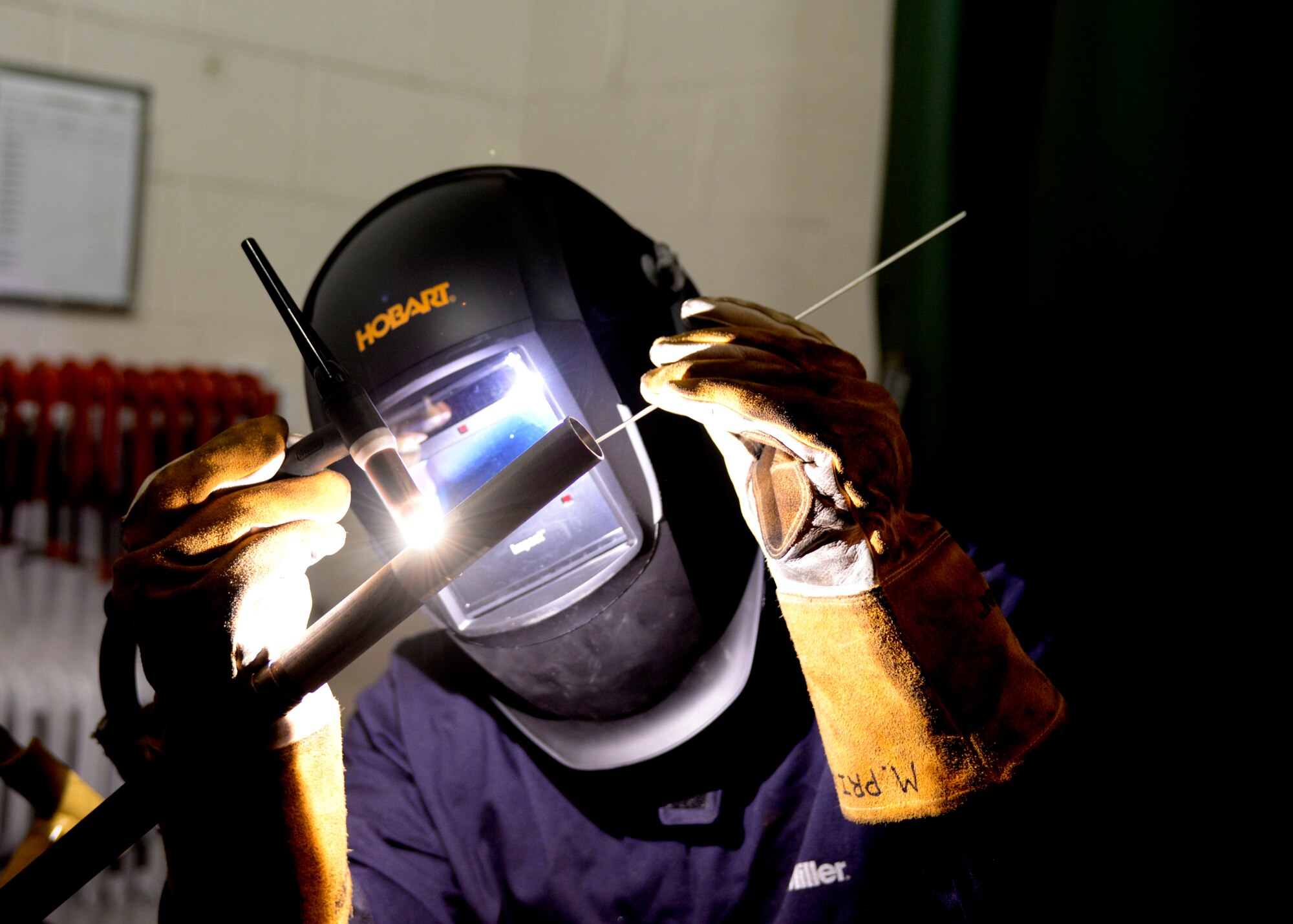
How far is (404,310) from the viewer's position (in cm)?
82

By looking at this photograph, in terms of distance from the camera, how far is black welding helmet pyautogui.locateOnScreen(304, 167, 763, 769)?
809 millimetres

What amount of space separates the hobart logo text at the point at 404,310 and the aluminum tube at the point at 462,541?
12.7 inches

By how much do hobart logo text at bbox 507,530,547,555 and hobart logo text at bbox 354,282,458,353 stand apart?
23 centimetres

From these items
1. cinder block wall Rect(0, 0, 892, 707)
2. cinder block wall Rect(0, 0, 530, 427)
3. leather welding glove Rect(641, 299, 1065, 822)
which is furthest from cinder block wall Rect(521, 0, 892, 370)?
leather welding glove Rect(641, 299, 1065, 822)

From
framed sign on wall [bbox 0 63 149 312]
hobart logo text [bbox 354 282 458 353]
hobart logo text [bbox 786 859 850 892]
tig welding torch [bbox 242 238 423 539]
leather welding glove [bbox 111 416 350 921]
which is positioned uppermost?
framed sign on wall [bbox 0 63 149 312]

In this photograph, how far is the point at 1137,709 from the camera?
0.84 meters

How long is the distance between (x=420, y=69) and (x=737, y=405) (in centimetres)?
145

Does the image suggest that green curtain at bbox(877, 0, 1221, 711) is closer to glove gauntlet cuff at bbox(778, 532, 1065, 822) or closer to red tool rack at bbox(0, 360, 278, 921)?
glove gauntlet cuff at bbox(778, 532, 1065, 822)

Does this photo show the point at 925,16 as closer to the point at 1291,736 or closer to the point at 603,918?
the point at 1291,736

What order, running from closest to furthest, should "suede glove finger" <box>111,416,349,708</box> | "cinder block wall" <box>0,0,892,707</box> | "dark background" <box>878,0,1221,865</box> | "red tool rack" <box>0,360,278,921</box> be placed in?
1. "suede glove finger" <box>111,416,349,708</box>
2. "dark background" <box>878,0,1221,865</box>
3. "red tool rack" <box>0,360,278,921</box>
4. "cinder block wall" <box>0,0,892,707</box>

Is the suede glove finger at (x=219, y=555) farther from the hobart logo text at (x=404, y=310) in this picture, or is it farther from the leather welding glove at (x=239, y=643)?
the hobart logo text at (x=404, y=310)

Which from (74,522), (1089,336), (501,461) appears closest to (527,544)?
→ (501,461)

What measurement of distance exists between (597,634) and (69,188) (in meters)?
1.31

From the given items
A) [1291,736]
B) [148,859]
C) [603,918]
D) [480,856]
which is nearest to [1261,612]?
[1291,736]
